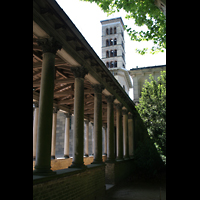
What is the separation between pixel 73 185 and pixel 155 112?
519 inches

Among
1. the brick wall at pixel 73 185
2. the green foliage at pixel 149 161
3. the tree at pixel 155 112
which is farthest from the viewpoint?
Answer: the tree at pixel 155 112

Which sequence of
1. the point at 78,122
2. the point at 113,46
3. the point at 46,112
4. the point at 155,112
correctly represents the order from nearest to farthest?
the point at 46,112 → the point at 78,122 → the point at 155,112 → the point at 113,46

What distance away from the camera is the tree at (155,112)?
19.3 m

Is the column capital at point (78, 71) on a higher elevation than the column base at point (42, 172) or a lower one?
higher

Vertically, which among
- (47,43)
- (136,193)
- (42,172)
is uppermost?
(47,43)

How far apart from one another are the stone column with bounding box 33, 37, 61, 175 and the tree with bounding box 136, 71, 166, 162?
1300cm

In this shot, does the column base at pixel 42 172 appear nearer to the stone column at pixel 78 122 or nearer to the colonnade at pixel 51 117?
the colonnade at pixel 51 117

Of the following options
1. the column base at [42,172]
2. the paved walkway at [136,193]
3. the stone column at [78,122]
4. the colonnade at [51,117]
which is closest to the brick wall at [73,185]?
the column base at [42,172]

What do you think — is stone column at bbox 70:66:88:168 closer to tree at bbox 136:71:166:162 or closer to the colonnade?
the colonnade

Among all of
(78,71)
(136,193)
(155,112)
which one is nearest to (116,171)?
(136,193)

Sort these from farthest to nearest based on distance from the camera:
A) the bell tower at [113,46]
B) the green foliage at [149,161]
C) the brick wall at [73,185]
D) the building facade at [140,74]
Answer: the bell tower at [113,46] < the building facade at [140,74] < the green foliage at [149,161] < the brick wall at [73,185]

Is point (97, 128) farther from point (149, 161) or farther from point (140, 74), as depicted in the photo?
point (140, 74)

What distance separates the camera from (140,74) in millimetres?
32625

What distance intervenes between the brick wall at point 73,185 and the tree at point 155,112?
8016mm
